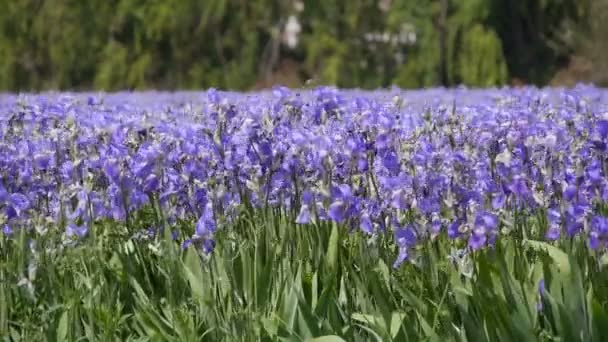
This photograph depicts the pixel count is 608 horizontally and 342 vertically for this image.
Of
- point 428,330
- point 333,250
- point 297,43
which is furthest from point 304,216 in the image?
point 297,43

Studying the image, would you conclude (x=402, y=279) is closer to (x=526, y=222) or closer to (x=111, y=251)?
(x=526, y=222)

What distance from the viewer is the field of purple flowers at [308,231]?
391 cm

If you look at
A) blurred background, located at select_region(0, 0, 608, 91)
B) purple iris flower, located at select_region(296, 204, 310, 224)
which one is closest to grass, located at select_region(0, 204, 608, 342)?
purple iris flower, located at select_region(296, 204, 310, 224)

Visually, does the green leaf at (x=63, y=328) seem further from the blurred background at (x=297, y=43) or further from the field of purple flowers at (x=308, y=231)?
the blurred background at (x=297, y=43)

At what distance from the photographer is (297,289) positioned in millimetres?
4047

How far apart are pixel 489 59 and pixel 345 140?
16.1 metres

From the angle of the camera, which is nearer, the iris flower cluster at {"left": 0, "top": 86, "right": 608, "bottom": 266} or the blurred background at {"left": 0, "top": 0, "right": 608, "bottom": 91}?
the iris flower cluster at {"left": 0, "top": 86, "right": 608, "bottom": 266}

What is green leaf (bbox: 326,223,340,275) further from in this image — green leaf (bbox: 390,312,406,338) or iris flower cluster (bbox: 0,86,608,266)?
green leaf (bbox: 390,312,406,338)

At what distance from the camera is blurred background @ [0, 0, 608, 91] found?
67.5 ft

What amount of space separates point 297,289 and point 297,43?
18.0 meters

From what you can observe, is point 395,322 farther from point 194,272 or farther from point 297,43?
point 297,43

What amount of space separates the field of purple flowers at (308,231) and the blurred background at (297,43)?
1562 centimetres

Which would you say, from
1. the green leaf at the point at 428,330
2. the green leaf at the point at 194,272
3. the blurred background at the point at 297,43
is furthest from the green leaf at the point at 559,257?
the blurred background at the point at 297,43

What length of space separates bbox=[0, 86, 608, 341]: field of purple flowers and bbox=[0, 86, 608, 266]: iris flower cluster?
1 cm
